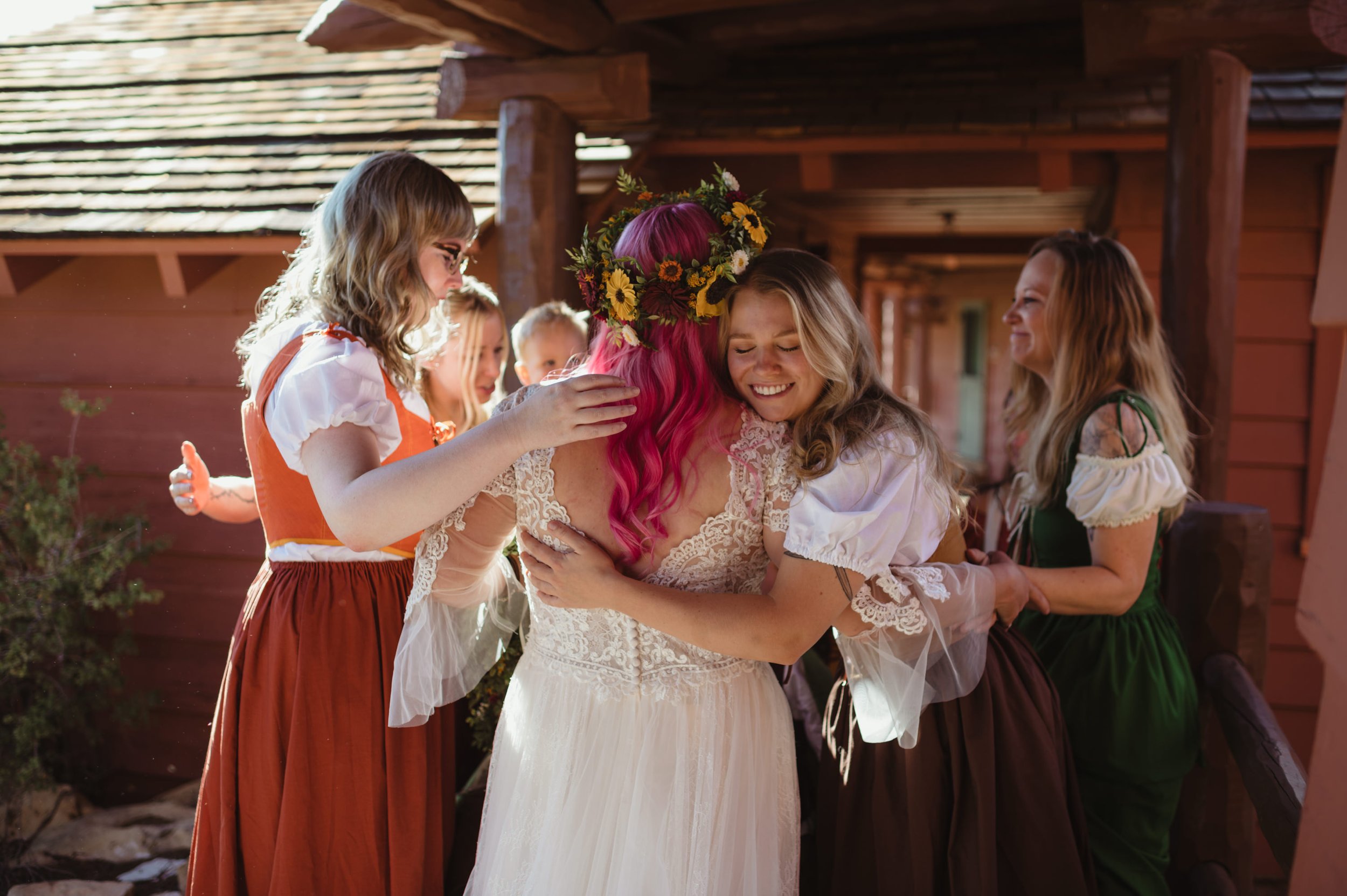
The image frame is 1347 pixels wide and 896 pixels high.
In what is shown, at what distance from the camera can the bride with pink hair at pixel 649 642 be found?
5.59 feet

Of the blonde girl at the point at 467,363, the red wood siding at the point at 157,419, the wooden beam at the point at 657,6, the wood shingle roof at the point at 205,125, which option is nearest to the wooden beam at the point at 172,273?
the wood shingle roof at the point at 205,125

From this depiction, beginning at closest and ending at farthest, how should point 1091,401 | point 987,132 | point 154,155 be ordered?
point 1091,401 < point 987,132 < point 154,155

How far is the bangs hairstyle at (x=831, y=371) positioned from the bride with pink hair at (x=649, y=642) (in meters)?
0.06

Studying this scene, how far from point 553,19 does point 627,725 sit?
262 cm

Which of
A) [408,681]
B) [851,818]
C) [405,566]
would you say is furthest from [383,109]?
[851,818]

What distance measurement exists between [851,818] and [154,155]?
484 centimetres

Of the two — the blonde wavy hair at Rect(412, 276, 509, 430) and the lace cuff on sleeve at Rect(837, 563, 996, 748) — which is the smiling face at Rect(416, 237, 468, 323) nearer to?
the blonde wavy hair at Rect(412, 276, 509, 430)

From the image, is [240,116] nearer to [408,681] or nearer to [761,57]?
[761,57]

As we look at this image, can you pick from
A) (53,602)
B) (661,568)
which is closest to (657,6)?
(661,568)

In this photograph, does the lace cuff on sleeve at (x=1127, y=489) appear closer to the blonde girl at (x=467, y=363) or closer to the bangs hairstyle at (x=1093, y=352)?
the bangs hairstyle at (x=1093, y=352)

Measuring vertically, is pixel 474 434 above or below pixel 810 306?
below

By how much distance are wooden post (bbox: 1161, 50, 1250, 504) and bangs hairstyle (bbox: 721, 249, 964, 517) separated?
2.11 metres

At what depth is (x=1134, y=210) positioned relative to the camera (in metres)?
4.48

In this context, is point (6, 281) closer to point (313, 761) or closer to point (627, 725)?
point (313, 761)
